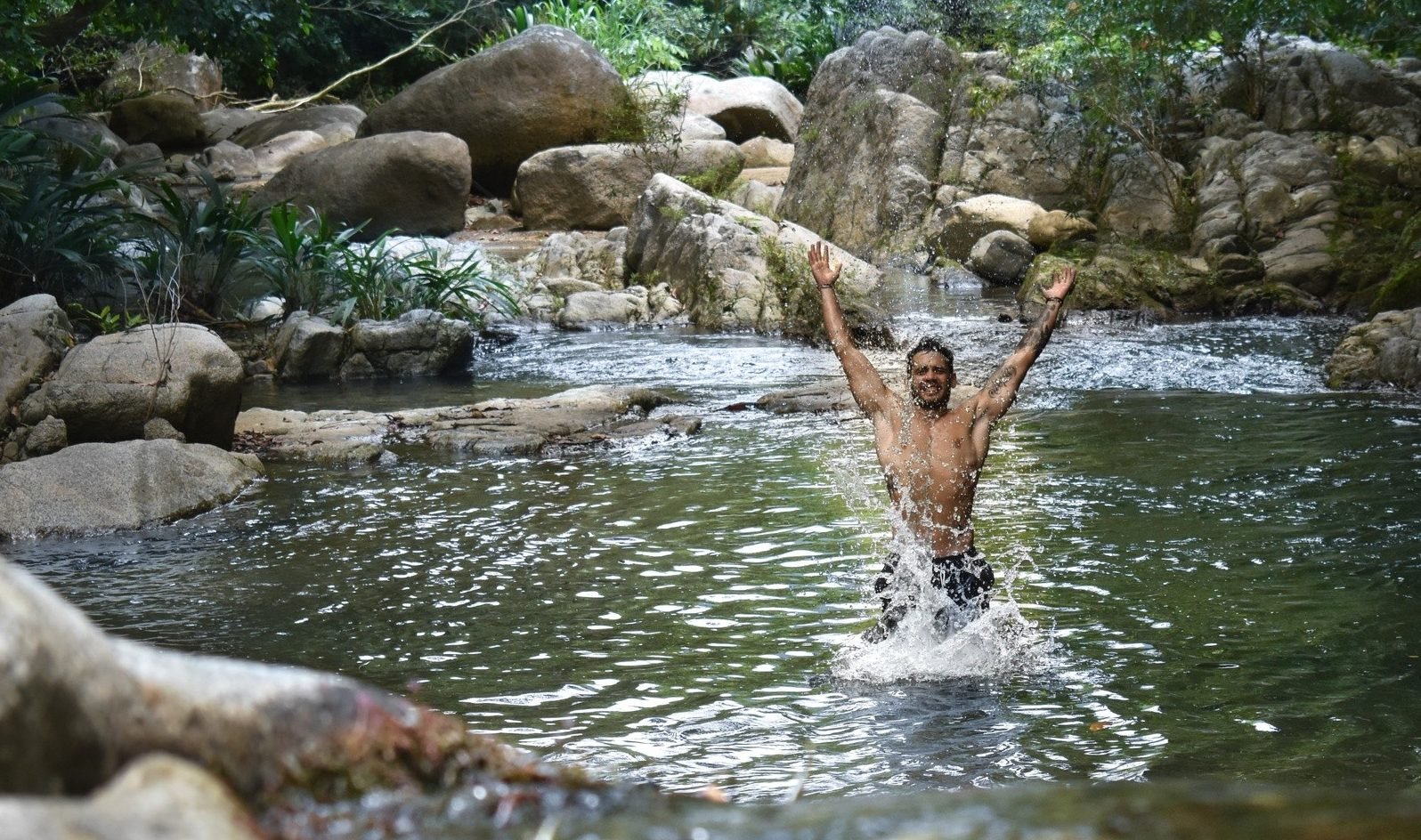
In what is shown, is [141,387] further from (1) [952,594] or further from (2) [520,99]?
(2) [520,99]

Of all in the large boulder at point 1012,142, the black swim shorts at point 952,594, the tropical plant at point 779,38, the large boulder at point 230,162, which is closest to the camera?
the black swim shorts at point 952,594

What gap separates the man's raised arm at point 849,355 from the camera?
5.98m

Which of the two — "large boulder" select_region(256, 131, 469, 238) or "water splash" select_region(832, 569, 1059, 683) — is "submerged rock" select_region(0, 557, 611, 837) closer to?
"water splash" select_region(832, 569, 1059, 683)

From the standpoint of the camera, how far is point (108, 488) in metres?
8.54

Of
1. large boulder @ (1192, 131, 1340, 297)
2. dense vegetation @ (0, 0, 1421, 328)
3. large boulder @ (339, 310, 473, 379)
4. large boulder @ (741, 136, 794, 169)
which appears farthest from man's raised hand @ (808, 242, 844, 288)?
large boulder @ (741, 136, 794, 169)

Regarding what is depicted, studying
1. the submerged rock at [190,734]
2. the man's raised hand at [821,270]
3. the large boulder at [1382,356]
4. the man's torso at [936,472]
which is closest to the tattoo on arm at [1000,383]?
the man's torso at [936,472]

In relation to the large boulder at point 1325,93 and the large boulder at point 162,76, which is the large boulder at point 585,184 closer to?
the large boulder at point 162,76

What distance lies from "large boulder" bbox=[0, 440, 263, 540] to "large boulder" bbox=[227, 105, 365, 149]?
20.1 meters

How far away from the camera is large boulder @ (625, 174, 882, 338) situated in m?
17.2

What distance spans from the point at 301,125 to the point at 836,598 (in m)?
24.7

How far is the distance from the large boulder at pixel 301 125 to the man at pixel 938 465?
24.1m

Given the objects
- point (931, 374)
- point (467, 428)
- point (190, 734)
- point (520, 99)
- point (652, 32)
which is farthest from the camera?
point (652, 32)

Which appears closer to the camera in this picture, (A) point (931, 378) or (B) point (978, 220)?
(A) point (931, 378)

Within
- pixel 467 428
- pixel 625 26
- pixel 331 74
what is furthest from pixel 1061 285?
pixel 331 74
